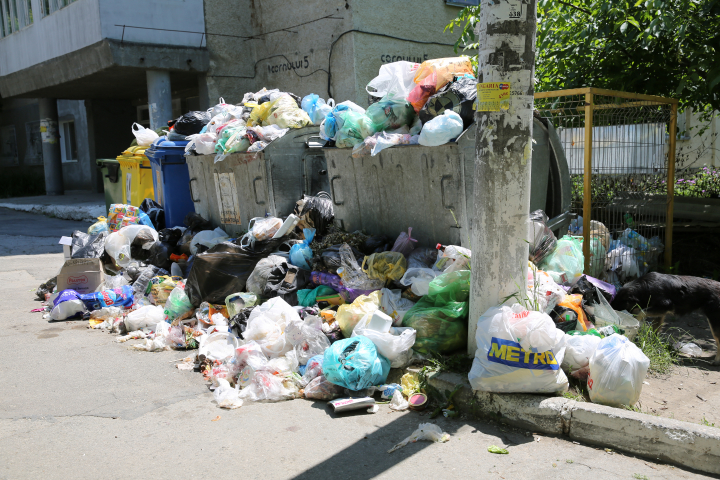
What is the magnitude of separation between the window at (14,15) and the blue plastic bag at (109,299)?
11.8m

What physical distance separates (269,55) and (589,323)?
33.8ft

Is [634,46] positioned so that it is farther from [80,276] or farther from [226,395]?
[80,276]

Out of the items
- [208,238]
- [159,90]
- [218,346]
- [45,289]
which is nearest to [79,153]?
[159,90]

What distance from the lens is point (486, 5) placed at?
321cm

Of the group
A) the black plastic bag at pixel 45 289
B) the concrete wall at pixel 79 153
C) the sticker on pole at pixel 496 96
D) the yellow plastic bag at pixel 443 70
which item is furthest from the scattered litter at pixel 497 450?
the concrete wall at pixel 79 153

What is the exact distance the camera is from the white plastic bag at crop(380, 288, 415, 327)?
3926 mm

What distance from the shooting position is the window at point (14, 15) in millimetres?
14594

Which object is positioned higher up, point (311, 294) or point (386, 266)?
point (386, 266)

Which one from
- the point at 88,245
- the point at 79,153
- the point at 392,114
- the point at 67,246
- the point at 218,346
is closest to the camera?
the point at 218,346

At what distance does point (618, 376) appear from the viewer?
2971 millimetres

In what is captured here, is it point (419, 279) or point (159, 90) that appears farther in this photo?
point (159, 90)

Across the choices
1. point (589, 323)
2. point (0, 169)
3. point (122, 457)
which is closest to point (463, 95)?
point (589, 323)

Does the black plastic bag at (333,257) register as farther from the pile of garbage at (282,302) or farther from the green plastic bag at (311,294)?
the green plastic bag at (311,294)

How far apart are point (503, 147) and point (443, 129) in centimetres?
85
